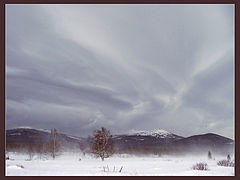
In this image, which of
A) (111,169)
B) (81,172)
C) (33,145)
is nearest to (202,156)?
(111,169)

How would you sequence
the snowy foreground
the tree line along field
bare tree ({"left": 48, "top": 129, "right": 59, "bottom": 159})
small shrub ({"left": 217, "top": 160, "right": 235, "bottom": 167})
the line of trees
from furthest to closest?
1. bare tree ({"left": 48, "top": 129, "right": 59, "bottom": 159})
2. the line of trees
3. small shrub ({"left": 217, "top": 160, "right": 235, "bottom": 167})
4. the tree line along field
5. the snowy foreground

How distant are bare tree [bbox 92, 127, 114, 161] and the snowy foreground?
53 cm

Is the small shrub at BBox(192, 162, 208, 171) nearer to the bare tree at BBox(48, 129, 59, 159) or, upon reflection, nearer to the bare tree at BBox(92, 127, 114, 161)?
the bare tree at BBox(92, 127, 114, 161)

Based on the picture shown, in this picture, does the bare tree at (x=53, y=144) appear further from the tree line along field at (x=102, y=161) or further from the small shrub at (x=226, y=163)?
the small shrub at (x=226, y=163)

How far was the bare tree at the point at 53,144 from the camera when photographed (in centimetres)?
2386

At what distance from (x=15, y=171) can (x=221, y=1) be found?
17.3 metres

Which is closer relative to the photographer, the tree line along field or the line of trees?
the tree line along field

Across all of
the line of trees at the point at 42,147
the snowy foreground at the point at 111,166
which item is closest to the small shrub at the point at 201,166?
the snowy foreground at the point at 111,166

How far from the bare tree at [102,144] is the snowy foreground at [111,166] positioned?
20.8 inches

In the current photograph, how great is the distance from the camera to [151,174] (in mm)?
19531

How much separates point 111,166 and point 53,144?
6.16 metres

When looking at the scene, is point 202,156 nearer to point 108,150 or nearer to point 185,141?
point 185,141

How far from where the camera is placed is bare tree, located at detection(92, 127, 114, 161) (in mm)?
23875

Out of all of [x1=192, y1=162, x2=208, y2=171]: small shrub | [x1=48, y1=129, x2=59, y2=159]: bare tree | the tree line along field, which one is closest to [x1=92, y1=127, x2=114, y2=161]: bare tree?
the tree line along field
